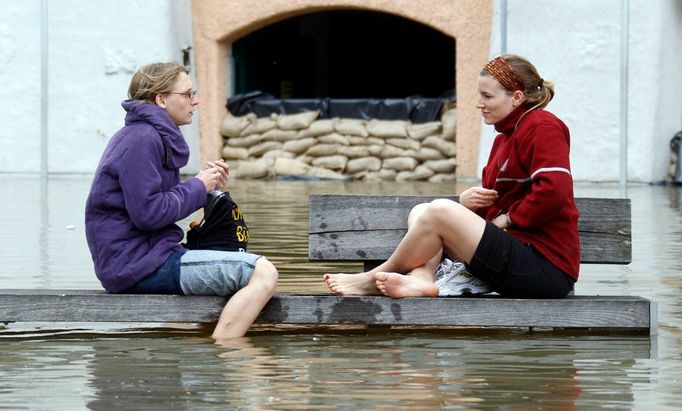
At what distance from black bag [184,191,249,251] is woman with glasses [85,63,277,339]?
0.11m

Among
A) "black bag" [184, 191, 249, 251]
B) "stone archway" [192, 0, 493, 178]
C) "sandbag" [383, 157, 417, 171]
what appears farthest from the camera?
"sandbag" [383, 157, 417, 171]

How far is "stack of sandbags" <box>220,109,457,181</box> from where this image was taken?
19.4 m

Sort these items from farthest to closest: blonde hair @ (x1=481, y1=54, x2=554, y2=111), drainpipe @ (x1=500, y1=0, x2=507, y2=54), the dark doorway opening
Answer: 1. the dark doorway opening
2. drainpipe @ (x1=500, y1=0, x2=507, y2=54)
3. blonde hair @ (x1=481, y1=54, x2=554, y2=111)

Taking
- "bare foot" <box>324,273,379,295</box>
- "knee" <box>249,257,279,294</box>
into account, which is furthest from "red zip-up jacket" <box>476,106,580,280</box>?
"knee" <box>249,257,279,294</box>

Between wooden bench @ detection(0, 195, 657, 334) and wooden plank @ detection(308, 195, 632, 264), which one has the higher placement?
wooden plank @ detection(308, 195, 632, 264)

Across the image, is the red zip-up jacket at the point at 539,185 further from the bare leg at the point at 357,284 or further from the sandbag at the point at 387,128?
the sandbag at the point at 387,128

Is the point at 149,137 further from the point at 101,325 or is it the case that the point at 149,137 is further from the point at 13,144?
the point at 13,144

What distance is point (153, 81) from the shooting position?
5066 millimetres

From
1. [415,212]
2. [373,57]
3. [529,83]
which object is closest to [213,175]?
[415,212]

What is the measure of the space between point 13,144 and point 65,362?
52.5 feet

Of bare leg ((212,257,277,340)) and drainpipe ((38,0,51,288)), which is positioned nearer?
bare leg ((212,257,277,340))

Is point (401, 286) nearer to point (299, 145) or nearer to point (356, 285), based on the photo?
point (356, 285)

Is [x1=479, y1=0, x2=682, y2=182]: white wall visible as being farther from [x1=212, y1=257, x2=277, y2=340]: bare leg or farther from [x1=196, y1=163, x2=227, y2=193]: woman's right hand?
[x1=212, y1=257, x2=277, y2=340]: bare leg

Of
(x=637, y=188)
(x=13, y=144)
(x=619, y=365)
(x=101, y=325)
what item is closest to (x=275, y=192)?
(x=637, y=188)
